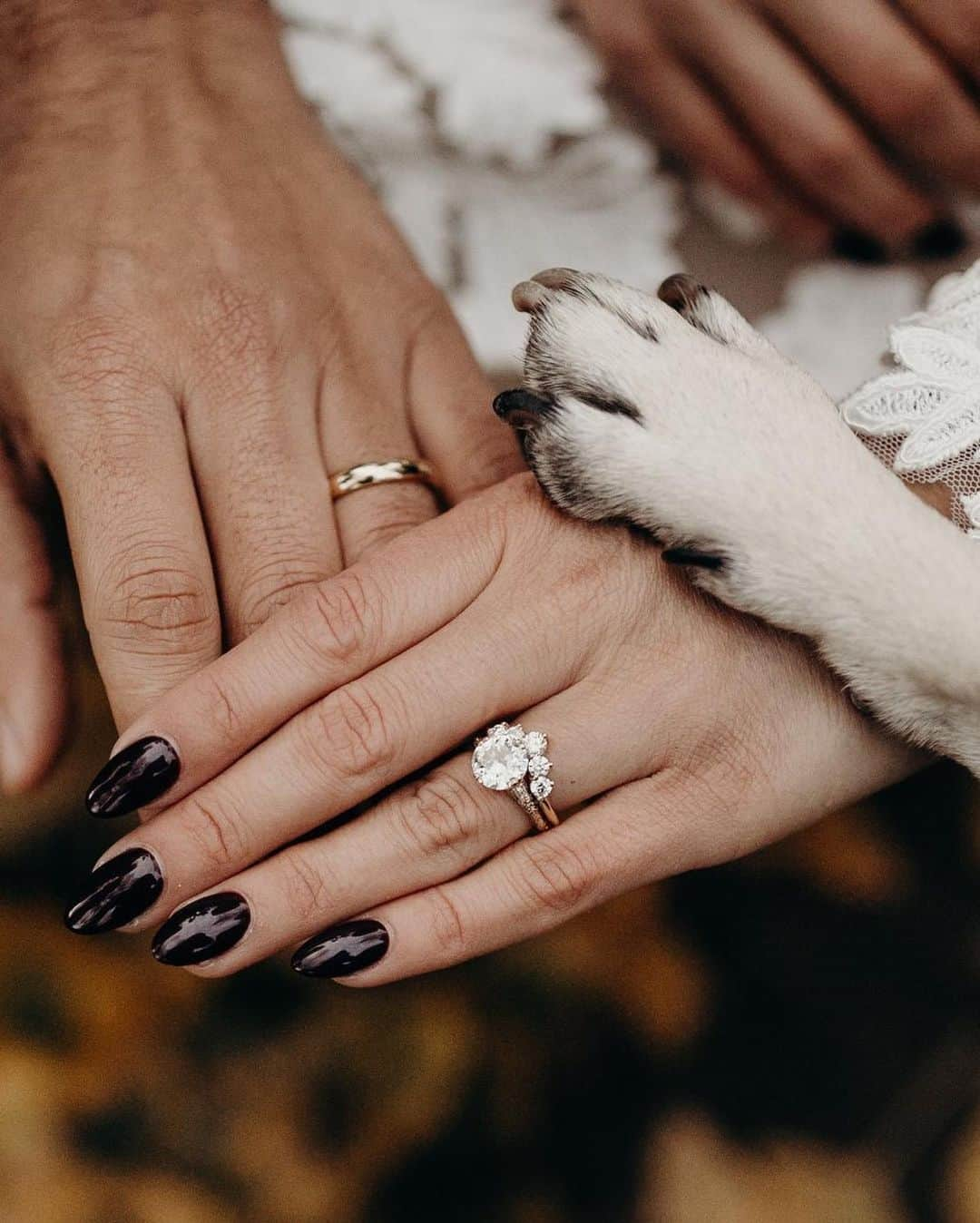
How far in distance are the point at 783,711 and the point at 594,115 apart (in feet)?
2.57

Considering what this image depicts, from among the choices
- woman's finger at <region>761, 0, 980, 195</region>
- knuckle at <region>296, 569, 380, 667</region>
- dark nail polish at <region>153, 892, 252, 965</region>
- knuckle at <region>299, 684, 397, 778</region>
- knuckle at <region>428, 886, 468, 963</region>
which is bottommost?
knuckle at <region>428, 886, 468, 963</region>

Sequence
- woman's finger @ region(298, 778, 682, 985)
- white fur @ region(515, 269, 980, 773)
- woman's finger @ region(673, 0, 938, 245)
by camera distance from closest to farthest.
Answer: white fur @ region(515, 269, 980, 773) < woman's finger @ region(298, 778, 682, 985) < woman's finger @ region(673, 0, 938, 245)

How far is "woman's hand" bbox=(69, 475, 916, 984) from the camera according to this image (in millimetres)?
765

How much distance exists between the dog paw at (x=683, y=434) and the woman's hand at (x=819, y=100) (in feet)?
1.34

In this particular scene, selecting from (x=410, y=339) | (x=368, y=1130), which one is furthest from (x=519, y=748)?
(x=368, y=1130)

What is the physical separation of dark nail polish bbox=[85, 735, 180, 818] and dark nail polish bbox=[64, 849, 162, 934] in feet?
0.13

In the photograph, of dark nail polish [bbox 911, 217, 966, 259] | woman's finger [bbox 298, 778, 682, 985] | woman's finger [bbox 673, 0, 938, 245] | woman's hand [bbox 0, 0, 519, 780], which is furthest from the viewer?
dark nail polish [bbox 911, 217, 966, 259]

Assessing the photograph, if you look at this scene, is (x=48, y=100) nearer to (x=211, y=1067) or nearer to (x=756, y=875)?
(x=211, y=1067)

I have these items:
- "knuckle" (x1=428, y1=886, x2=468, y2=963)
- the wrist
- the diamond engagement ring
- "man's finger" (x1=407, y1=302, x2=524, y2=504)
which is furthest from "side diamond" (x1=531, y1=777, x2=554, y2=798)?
the wrist

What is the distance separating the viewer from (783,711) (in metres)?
0.79

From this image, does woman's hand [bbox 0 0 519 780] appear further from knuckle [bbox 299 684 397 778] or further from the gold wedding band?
knuckle [bbox 299 684 397 778]

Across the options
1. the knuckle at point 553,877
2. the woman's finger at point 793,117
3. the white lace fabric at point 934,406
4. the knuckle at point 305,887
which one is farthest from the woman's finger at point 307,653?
the woman's finger at point 793,117

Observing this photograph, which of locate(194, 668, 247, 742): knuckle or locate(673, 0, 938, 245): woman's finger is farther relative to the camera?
locate(673, 0, 938, 245): woman's finger

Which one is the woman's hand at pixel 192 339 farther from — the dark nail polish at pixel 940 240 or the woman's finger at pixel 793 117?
the dark nail polish at pixel 940 240
